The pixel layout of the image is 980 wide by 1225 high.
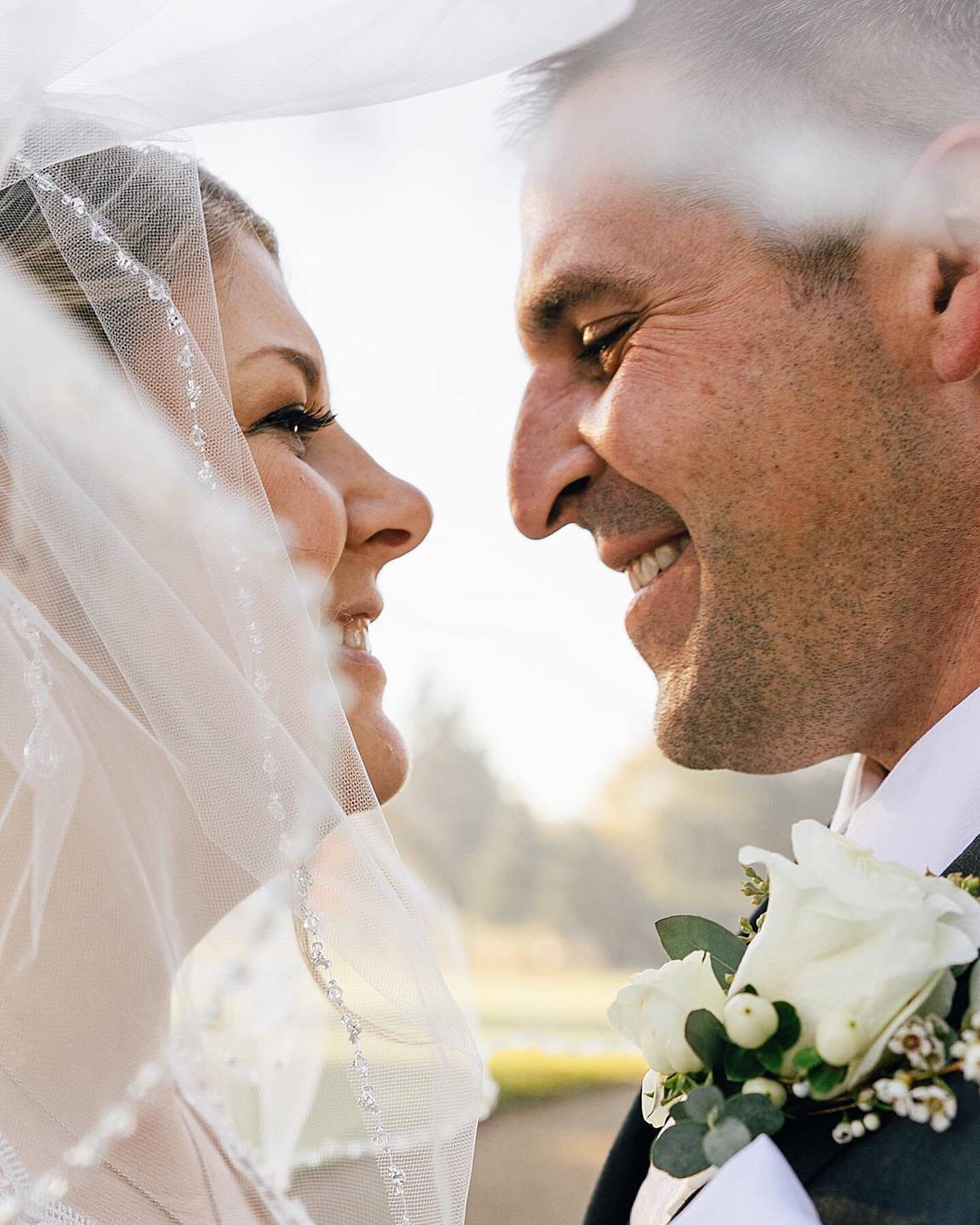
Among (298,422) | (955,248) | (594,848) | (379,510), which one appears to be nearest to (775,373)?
(955,248)

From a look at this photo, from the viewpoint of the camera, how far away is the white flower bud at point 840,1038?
1.45m

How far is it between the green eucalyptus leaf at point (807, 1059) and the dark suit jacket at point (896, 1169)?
127 mm

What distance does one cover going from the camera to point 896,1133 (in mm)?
1495

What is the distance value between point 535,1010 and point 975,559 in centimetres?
826

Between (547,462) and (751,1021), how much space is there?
144cm

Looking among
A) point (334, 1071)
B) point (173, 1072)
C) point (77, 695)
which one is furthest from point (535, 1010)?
→ point (77, 695)

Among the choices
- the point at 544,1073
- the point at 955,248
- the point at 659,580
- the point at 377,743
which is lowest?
the point at 544,1073

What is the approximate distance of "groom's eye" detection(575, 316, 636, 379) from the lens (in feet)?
8.54

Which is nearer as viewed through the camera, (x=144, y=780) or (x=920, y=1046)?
A: (x=920, y=1046)

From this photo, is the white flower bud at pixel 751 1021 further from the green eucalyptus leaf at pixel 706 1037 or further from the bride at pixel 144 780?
the bride at pixel 144 780

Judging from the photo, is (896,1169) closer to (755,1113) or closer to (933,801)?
(755,1113)

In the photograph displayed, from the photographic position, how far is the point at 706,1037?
159cm

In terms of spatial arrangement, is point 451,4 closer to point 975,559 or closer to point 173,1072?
point 975,559

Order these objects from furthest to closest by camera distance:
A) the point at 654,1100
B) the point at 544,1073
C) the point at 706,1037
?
the point at 544,1073 → the point at 654,1100 → the point at 706,1037
